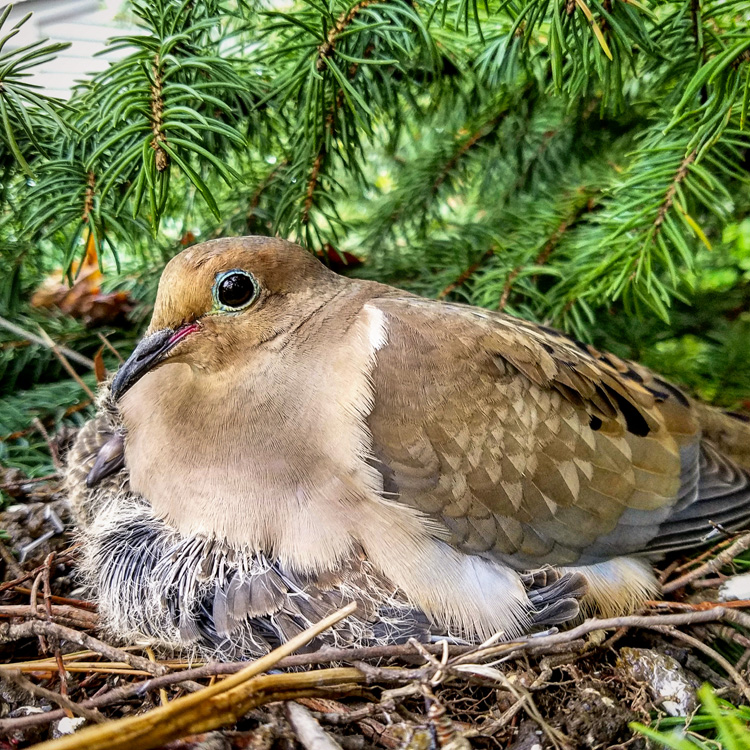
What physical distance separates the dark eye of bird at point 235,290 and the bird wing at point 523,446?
24 centimetres

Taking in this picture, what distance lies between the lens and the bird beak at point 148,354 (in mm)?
1095

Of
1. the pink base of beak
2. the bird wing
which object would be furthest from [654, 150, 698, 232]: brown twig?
the pink base of beak

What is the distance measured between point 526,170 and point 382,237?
0.43 metres

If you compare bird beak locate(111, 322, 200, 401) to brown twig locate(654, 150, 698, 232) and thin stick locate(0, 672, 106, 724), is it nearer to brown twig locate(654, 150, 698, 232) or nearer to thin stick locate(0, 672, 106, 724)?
thin stick locate(0, 672, 106, 724)

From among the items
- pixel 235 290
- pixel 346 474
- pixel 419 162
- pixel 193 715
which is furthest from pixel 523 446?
pixel 419 162

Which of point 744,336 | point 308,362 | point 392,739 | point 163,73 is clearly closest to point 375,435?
point 308,362

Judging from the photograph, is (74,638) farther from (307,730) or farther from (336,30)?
(336,30)

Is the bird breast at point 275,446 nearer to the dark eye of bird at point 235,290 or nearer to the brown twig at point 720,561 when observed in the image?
the dark eye of bird at point 235,290

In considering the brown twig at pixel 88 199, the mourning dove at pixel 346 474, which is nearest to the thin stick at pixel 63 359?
the mourning dove at pixel 346 474

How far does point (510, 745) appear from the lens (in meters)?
0.89

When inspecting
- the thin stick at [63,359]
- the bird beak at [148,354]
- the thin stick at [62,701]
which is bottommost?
the thin stick at [62,701]

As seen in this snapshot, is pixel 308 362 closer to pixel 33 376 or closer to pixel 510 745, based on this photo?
pixel 510 745

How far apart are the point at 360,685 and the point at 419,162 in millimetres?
1318

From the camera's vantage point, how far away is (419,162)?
173cm
